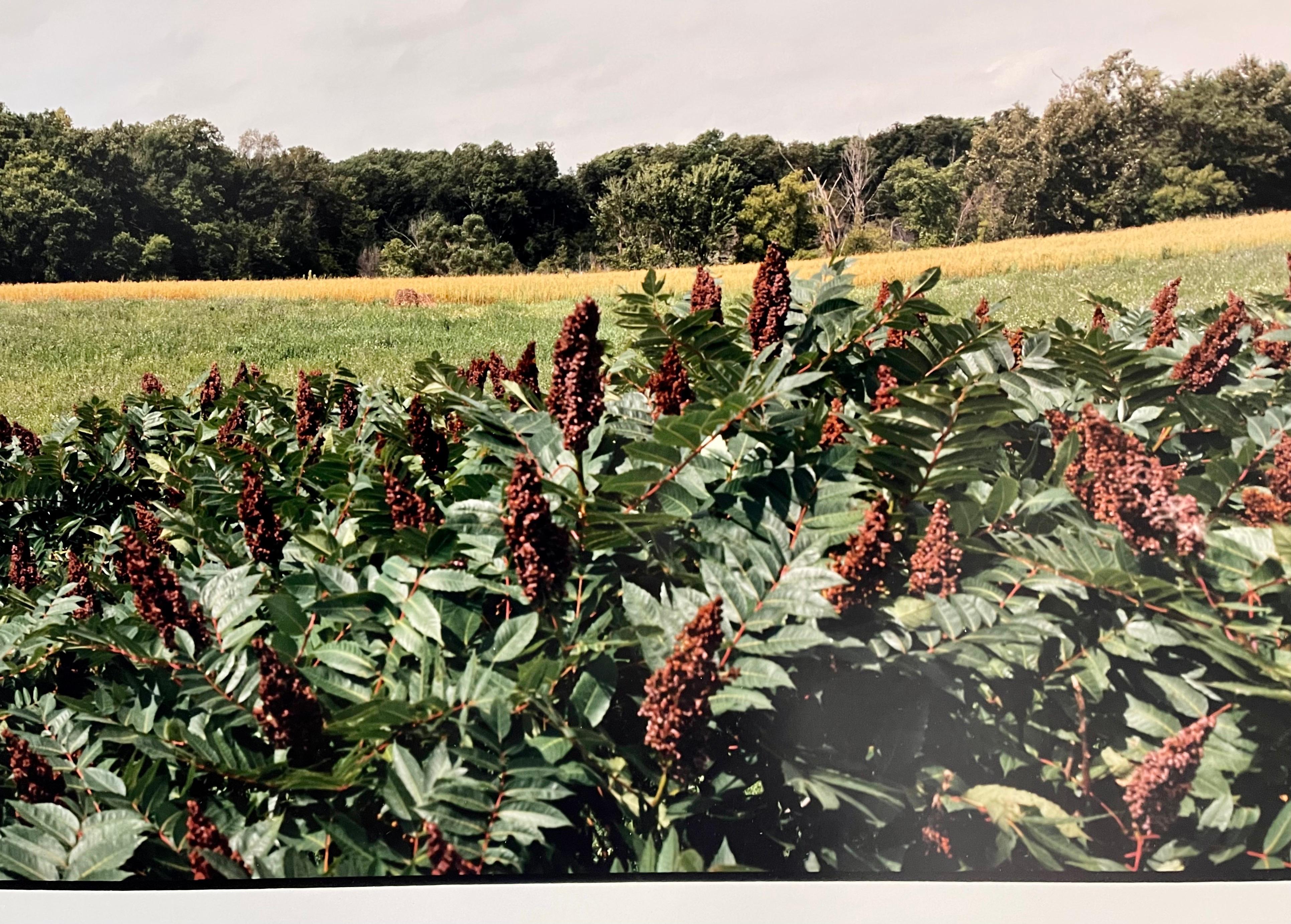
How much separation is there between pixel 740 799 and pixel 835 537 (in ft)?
1.10

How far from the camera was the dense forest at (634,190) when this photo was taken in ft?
5.60

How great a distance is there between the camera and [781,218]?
1929mm

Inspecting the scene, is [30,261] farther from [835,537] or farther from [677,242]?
[835,537]

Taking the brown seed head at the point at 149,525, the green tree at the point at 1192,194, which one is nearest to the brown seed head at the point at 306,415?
the brown seed head at the point at 149,525

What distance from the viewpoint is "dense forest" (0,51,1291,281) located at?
5.60ft

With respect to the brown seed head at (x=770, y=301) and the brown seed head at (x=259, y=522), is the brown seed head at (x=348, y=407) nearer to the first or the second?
the brown seed head at (x=259, y=522)

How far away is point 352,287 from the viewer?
248 centimetres

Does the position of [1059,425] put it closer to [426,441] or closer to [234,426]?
[426,441]

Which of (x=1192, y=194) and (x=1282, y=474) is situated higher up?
(x=1192, y=194)

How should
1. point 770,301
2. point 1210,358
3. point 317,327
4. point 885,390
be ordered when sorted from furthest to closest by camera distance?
point 317,327 < point 1210,358 < point 770,301 < point 885,390

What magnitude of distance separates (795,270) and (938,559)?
0.90 meters

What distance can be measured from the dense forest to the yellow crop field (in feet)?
0.10

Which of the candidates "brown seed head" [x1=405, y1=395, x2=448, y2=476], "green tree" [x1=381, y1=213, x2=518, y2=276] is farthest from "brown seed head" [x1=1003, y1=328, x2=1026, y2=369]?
"green tree" [x1=381, y1=213, x2=518, y2=276]


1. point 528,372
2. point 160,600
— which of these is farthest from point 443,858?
point 528,372
